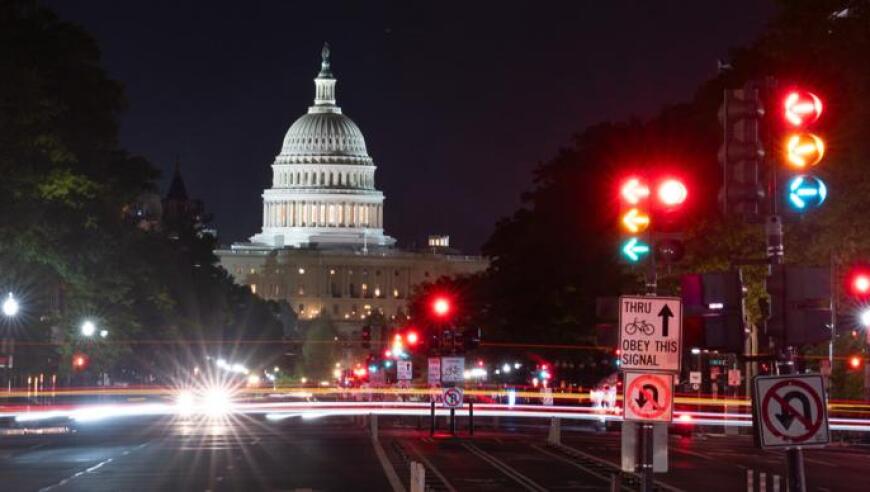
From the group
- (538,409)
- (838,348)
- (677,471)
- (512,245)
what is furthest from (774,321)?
(512,245)

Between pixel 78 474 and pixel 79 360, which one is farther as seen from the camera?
pixel 79 360

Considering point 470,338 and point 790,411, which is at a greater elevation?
point 470,338

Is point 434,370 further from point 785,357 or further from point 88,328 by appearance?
point 785,357

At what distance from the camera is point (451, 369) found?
58.6m

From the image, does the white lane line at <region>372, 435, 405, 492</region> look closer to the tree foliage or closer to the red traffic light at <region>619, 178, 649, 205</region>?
the red traffic light at <region>619, 178, 649, 205</region>

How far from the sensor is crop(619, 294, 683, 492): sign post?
69.8ft

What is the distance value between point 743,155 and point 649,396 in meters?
4.91

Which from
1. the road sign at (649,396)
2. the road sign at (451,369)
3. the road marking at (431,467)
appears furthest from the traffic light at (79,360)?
the road sign at (649,396)

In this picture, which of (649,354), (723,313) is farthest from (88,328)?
(723,313)

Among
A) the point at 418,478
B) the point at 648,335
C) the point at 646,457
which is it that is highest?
the point at 648,335

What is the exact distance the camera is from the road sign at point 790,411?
16641mm

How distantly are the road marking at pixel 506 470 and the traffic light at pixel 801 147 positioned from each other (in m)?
15.9

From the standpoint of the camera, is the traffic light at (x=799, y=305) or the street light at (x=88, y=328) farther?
the street light at (x=88, y=328)

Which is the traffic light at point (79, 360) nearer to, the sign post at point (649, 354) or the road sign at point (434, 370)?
the road sign at point (434, 370)
